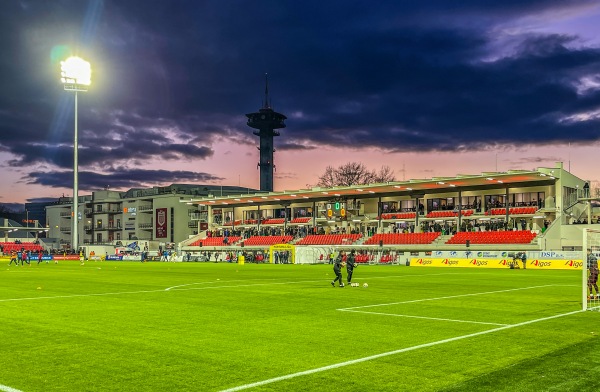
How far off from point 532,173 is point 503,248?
9681 millimetres

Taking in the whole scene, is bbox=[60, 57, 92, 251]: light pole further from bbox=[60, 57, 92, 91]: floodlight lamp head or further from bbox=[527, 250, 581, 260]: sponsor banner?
bbox=[527, 250, 581, 260]: sponsor banner

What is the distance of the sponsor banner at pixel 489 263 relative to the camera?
177ft

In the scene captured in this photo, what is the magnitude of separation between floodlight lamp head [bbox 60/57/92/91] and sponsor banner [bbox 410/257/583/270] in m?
47.3

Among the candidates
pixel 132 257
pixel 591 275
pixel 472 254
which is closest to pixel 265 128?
pixel 132 257

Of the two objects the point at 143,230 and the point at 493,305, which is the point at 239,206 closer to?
the point at 143,230

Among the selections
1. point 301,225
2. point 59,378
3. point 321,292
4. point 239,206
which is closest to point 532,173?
point 301,225

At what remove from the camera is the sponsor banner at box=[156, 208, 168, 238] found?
12800cm

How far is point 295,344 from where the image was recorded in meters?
12.6

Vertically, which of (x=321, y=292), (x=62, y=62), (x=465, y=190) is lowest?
(x=321, y=292)

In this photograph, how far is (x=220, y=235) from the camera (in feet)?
354

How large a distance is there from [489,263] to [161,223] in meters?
85.9

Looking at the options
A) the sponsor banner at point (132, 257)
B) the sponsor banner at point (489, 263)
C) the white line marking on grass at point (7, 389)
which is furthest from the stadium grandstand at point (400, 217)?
the white line marking on grass at point (7, 389)

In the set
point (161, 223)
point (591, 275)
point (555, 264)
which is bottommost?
point (555, 264)

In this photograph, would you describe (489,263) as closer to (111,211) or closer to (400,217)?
(400,217)
